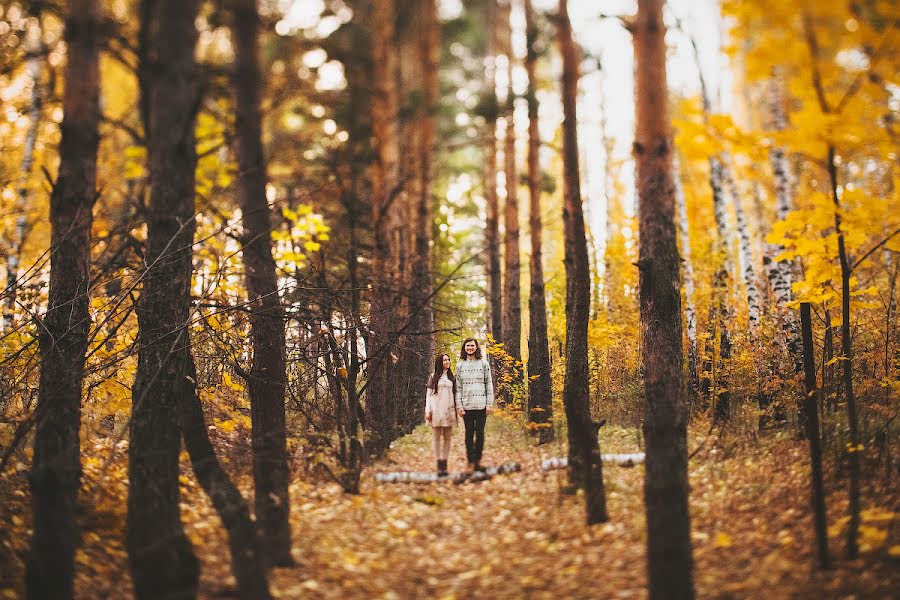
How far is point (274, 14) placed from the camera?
620 cm

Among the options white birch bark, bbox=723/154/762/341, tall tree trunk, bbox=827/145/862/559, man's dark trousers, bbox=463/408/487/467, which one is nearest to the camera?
tall tree trunk, bbox=827/145/862/559

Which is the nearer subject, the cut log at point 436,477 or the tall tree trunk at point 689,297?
the cut log at point 436,477

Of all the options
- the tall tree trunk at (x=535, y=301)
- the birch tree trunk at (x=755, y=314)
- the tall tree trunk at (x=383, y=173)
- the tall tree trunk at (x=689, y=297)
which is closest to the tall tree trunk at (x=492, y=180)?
the tall tree trunk at (x=535, y=301)

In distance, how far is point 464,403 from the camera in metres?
8.51

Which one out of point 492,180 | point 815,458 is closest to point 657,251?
point 815,458

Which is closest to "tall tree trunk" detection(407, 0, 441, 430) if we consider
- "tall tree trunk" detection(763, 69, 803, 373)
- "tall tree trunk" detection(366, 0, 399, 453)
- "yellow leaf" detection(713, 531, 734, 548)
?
"tall tree trunk" detection(366, 0, 399, 453)

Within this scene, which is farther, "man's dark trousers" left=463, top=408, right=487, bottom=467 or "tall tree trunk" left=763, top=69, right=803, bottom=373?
"man's dark trousers" left=463, top=408, right=487, bottom=467

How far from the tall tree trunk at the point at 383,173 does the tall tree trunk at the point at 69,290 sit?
416 centimetres

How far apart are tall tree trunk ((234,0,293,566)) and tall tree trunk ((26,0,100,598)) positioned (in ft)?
3.79

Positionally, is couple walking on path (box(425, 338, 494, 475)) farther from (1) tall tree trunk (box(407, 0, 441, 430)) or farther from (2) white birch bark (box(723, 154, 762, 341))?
(2) white birch bark (box(723, 154, 762, 341))

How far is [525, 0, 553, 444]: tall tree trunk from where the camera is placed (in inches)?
427

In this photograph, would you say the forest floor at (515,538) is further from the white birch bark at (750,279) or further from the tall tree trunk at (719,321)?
the white birch bark at (750,279)

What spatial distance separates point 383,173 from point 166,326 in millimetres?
5604

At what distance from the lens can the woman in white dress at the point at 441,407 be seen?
8.31m
